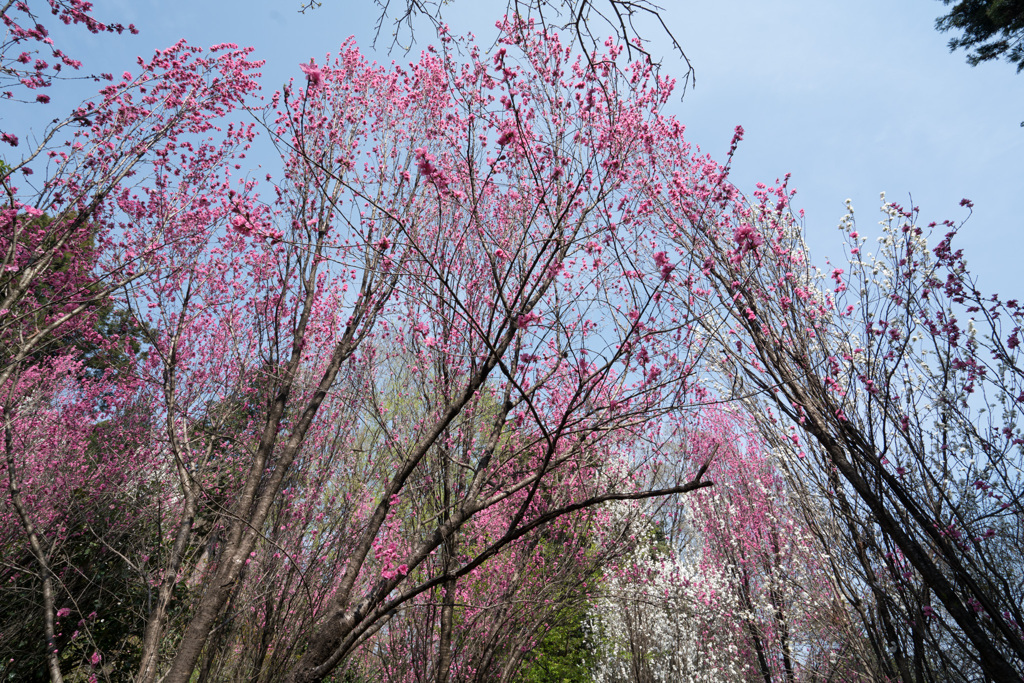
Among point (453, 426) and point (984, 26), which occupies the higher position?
point (984, 26)

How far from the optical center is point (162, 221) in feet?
21.3

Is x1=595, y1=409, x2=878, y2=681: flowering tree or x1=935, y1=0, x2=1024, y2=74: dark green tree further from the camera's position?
x1=595, y1=409, x2=878, y2=681: flowering tree

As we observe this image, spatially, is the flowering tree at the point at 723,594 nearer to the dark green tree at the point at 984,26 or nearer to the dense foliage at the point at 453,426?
the dense foliage at the point at 453,426

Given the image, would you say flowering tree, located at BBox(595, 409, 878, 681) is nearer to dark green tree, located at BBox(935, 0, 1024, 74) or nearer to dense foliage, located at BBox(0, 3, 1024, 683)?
dense foliage, located at BBox(0, 3, 1024, 683)

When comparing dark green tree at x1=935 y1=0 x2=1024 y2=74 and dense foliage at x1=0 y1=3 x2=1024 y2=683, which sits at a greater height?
dark green tree at x1=935 y1=0 x2=1024 y2=74

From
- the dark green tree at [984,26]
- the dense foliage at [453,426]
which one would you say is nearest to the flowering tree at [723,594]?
the dense foliage at [453,426]

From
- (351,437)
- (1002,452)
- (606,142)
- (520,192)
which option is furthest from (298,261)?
(1002,452)

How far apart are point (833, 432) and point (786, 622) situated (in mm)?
6396

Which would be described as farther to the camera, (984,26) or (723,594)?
(723,594)

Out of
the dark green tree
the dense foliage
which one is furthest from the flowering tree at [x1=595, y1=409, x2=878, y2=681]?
the dark green tree

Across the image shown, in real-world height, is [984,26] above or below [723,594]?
above

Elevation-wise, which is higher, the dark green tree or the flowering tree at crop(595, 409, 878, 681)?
the dark green tree

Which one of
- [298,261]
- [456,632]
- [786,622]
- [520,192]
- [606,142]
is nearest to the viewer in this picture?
[606,142]

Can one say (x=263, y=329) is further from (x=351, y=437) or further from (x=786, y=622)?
(x=786, y=622)
